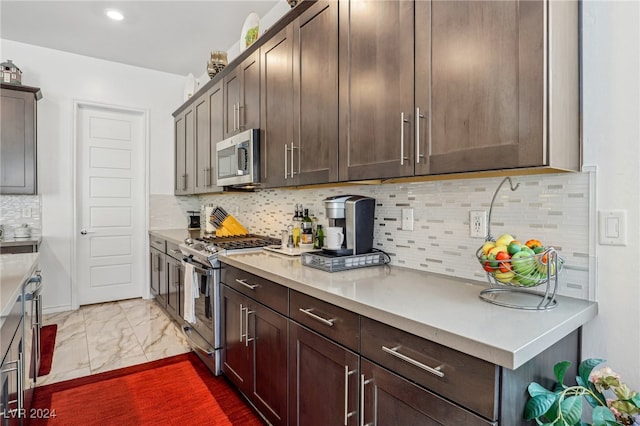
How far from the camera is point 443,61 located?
129 centimetres

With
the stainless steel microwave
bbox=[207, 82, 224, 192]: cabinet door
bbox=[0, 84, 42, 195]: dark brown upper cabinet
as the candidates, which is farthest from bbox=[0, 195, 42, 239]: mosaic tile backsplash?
the stainless steel microwave

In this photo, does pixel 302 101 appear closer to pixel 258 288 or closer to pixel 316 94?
pixel 316 94

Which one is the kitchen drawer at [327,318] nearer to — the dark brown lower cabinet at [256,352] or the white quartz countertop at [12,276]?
the dark brown lower cabinet at [256,352]

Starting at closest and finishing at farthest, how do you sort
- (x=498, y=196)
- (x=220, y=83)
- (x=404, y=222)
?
(x=498, y=196) → (x=404, y=222) → (x=220, y=83)

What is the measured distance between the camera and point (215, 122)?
131 inches

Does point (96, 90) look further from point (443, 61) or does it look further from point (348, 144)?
point (443, 61)

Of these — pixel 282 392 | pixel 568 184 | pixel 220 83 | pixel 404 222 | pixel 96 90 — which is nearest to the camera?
pixel 568 184

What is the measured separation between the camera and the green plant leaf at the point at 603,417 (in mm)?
901

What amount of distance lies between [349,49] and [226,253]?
1.43m

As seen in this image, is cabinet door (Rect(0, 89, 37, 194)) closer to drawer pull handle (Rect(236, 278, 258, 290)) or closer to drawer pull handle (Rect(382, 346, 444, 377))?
drawer pull handle (Rect(236, 278, 258, 290))

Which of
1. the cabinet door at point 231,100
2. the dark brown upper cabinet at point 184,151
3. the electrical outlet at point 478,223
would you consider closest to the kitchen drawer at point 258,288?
the electrical outlet at point 478,223

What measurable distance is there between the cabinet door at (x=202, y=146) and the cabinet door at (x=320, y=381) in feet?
7.82

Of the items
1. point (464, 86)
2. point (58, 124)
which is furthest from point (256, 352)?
point (58, 124)

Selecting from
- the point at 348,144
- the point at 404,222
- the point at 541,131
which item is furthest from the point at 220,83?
the point at 541,131
